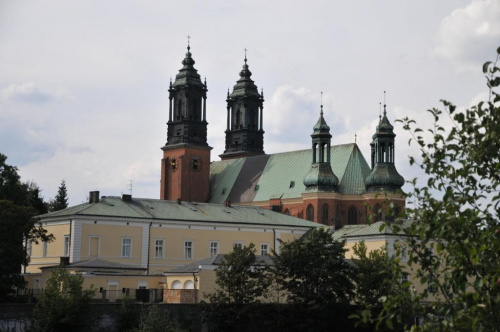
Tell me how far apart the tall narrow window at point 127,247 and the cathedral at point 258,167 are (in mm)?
23649

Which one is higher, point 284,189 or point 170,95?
point 170,95

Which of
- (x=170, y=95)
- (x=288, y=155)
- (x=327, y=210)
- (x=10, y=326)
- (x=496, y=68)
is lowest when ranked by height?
(x=10, y=326)

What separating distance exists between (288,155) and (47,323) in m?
65.2

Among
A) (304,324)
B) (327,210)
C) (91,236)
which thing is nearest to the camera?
(304,324)

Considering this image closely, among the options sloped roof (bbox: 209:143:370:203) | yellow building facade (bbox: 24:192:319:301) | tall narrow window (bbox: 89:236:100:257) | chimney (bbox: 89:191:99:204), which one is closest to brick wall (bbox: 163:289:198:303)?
yellow building facade (bbox: 24:192:319:301)

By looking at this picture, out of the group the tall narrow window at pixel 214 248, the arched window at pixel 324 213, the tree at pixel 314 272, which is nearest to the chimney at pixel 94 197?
the tall narrow window at pixel 214 248

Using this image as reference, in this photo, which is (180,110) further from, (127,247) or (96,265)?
(96,265)

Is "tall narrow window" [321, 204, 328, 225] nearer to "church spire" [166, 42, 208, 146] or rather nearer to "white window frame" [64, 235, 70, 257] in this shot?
"church spire" [166, 42, 208, 146]

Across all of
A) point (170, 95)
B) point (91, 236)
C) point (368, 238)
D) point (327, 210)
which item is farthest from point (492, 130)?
point (170, 95)

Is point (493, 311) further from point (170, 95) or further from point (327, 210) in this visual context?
point (170, 95)

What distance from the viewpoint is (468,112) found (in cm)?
1988

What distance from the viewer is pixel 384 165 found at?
105 m

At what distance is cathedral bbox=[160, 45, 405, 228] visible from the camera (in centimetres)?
10612

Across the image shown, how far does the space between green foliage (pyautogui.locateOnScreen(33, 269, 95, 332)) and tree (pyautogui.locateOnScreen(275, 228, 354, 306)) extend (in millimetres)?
13402
